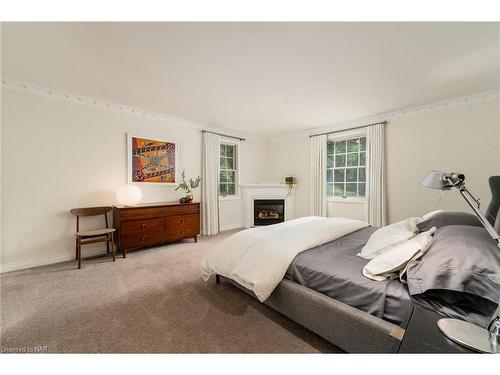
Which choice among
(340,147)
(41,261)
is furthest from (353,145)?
(41,261)

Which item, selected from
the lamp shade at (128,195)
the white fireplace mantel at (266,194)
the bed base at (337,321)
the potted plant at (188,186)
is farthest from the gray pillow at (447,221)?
the lamp shade at (128,195)

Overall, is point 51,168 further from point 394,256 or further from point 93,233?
point 394,256

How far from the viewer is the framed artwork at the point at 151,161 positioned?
357 cm

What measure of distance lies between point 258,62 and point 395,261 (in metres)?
2.17

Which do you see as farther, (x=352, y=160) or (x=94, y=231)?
(x=352, y=160)

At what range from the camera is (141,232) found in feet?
10.7

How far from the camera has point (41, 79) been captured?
258cm

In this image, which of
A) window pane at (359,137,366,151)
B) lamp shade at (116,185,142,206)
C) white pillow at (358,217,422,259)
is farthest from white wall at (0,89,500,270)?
white pillow at (358,217,422,259)

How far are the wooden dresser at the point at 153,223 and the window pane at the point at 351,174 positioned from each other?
10.7 ft

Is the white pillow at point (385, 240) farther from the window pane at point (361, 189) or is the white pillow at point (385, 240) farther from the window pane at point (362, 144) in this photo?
the window pane at point (362, 144)

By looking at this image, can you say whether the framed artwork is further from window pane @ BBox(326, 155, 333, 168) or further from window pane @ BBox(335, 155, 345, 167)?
window pane @ BBox(335, 155, 345, 167)

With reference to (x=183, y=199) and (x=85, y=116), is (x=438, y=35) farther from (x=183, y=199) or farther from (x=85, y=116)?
(x=85, y=116)

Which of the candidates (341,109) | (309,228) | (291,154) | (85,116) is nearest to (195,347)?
(309,228)
